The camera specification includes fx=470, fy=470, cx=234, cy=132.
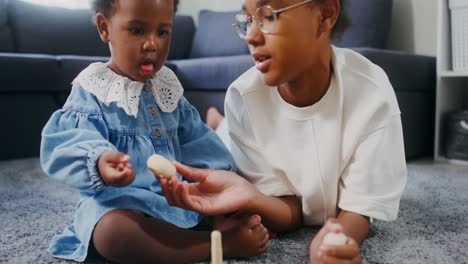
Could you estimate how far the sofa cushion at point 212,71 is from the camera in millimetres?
1854

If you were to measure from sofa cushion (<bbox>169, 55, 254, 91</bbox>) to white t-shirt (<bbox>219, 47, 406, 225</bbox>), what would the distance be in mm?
901

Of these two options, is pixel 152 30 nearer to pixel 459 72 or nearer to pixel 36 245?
pixel 36 245

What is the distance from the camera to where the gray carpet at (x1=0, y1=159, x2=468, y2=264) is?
0.76 metres

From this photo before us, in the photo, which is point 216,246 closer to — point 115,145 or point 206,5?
point 115,145

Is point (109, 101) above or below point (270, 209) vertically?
above

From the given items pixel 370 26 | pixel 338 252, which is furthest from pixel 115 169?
pixel 370 26

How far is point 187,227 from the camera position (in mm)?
801

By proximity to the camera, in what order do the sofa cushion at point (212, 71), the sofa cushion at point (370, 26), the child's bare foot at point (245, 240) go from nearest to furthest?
the child's bare foot at point (245, 240), the sofa cushion at point (212, 71), the sofa cushion at point (370, 26)

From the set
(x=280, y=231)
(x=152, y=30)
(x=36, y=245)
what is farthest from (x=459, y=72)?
(x=36, y=245)

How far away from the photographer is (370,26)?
200 cm

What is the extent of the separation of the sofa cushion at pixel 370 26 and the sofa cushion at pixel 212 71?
1.56 feet

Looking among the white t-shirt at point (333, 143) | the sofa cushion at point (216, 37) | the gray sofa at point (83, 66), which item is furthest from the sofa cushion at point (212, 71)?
the white t-shirt at point (333, 143)

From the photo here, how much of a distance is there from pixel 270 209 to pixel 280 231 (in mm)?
74

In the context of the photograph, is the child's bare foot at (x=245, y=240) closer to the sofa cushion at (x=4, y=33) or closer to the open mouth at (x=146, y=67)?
the open mouth at (x=146, y=67)
